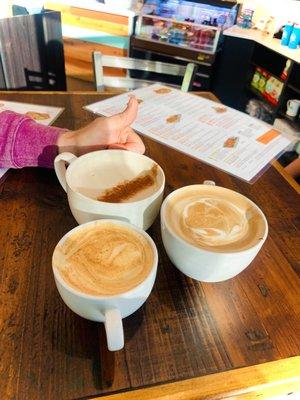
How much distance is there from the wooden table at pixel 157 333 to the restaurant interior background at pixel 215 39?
1683 millimetres

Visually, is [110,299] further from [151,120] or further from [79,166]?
[151,120]

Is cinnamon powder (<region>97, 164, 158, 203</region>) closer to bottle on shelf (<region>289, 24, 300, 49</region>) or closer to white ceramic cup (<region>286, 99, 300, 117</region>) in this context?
white ceramic cup (<region>286, 99, 300, 117</region>)

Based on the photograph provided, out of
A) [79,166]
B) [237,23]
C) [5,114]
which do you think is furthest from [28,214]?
[237,23]

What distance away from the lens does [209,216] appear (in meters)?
0.51

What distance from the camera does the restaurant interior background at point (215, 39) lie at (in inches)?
86.1

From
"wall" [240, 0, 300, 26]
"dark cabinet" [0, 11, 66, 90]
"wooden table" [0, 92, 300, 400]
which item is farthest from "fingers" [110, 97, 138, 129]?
"wall" [240, 0, 300, 26]

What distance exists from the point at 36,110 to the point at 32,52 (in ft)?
2.88

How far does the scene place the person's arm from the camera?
680 millimetres

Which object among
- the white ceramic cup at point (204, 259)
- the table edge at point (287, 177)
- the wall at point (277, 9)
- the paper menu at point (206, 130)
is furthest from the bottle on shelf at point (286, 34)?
the white ceramic cup at point (204, 259)

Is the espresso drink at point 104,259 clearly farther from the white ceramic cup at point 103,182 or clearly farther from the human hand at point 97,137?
the human hand at point 97,137

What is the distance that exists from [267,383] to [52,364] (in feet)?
0.86

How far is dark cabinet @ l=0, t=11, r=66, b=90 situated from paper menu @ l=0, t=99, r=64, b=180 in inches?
26.3

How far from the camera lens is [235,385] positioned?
39 centimetres

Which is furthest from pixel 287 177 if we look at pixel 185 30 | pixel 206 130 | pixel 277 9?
pixel 277 9
